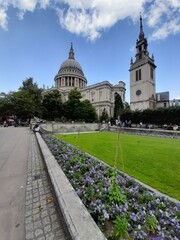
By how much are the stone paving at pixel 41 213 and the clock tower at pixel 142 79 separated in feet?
184

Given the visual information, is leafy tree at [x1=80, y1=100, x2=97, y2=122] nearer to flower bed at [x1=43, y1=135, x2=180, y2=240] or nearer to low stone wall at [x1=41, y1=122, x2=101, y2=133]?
low stone wall at [x1=41, y1=122, x2=101, y2=133]

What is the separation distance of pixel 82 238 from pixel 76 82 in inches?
3382

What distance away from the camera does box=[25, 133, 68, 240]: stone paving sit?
228cm

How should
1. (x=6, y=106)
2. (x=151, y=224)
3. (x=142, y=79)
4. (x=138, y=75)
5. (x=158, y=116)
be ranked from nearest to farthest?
(x=151, y=224) → (x=158, y=116) → (x=6, y=106) → (x=142, y=79) → (x=138, y=75)

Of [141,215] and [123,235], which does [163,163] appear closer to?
[141,215]

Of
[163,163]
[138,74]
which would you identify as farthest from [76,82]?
[163,163]

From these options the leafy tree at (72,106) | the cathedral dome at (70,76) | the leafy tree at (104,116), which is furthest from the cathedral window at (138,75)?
the cathedral dome at (70,76)

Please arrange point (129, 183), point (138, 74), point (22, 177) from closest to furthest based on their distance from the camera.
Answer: point (129, 183)
point (22, 177)
point (138, 74)

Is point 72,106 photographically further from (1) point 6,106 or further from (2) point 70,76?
(2) point 70,76

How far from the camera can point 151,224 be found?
221 cm

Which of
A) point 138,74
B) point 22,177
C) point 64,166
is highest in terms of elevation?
point 138,74

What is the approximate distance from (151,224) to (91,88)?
76.8 meters

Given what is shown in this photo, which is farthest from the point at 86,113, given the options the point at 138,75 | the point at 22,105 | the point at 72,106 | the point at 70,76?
the point at 70,76

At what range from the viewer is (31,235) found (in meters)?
2.29
